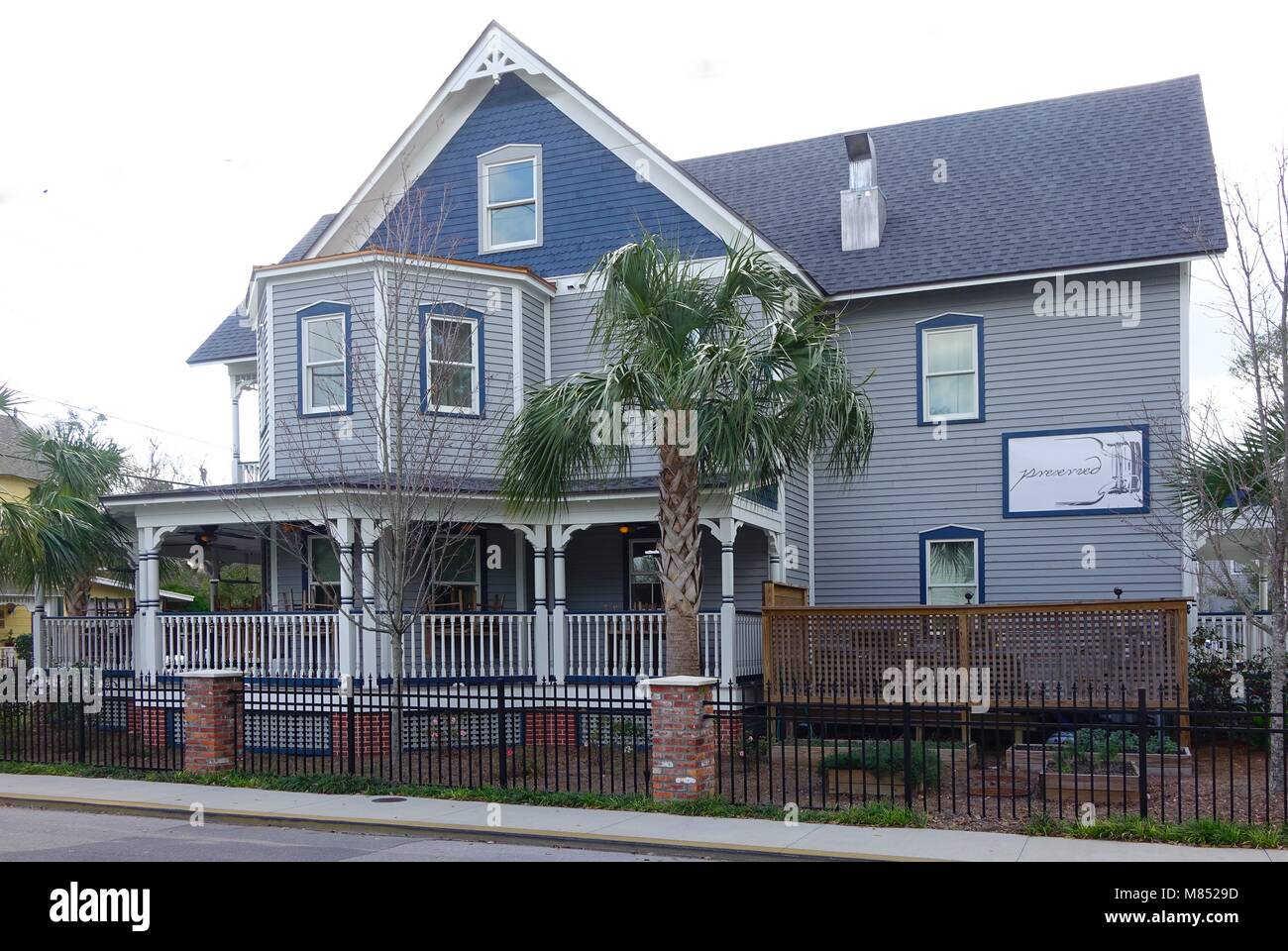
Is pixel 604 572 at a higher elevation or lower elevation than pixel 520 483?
lower

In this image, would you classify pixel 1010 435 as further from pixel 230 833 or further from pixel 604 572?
pixel 230 833

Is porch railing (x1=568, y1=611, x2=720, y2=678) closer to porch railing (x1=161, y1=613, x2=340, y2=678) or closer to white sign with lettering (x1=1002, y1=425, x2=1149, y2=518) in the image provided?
porch railing (x1=161, y1=613, x2=340, y2=678)

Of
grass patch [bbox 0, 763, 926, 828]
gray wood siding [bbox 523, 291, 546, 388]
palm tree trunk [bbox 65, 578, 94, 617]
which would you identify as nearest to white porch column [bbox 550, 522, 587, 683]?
gray wood siding [bbox 523, 291, 546, 388]

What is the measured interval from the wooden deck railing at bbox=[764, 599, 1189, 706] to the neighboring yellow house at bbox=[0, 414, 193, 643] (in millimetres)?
23326

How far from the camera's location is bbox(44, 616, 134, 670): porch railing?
60.4ft

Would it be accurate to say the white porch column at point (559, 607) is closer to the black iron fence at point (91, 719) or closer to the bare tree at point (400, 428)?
the bare tree at point (400, 428)

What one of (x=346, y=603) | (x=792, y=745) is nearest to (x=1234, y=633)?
(x=792, y=745)

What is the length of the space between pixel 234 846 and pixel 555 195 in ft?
41.8

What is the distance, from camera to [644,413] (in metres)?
14.2

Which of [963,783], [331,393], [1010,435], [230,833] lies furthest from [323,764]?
[1010,435]

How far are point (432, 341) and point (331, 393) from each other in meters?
1.90

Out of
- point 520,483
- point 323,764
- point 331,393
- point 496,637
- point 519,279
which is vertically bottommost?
point 323,764
